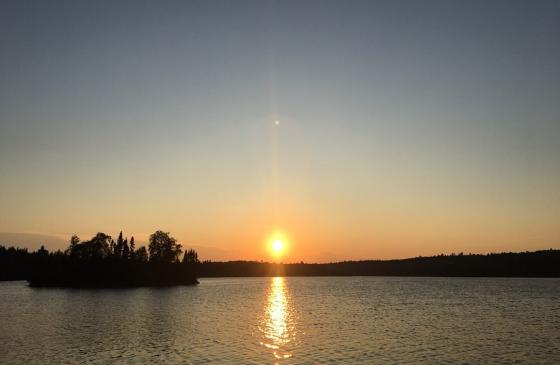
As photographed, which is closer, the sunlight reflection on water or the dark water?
the dark water

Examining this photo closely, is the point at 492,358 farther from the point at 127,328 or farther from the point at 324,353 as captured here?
the point at 127,328

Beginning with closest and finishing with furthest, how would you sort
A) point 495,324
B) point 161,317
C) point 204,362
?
point 204,362 < point 495,324 < point 161,317

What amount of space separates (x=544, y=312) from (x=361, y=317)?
42.9 m

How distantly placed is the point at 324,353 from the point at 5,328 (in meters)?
49.7

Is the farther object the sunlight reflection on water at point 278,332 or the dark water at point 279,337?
the sunlight reflection on water at point 278,332

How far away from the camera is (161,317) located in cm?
8512

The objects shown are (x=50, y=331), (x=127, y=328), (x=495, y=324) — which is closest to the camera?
(x=50, y=331)

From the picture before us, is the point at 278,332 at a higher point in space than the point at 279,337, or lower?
higher

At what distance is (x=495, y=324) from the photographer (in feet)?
246

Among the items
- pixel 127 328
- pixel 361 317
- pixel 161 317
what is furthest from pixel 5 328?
pixel 361 317

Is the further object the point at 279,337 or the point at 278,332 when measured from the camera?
the point at 278,332

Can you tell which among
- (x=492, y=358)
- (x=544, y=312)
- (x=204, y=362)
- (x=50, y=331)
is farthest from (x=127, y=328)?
(x=544, y=312)

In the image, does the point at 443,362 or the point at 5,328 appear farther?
the point at 5,328

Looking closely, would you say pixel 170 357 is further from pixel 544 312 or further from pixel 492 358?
pixel 544 312
